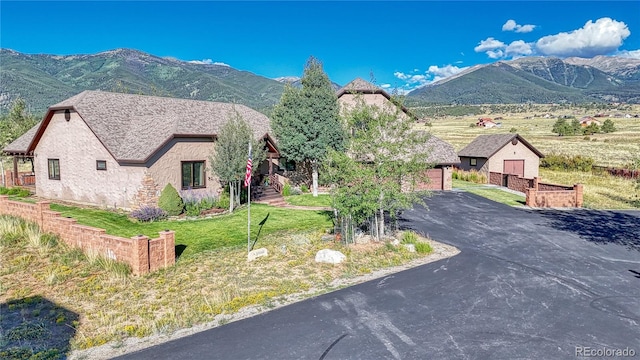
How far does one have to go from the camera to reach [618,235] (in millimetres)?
18281

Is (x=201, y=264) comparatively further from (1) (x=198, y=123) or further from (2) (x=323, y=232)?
(1) (x=198, y=123)

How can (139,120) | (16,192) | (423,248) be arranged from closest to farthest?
(423,248) < (139,120) < (16,192)

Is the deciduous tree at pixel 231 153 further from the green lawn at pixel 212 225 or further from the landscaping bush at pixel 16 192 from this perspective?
the landscaping bush at pixel 16 192

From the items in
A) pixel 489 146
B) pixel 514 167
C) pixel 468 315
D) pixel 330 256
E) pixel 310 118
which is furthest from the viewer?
pixel 489 146

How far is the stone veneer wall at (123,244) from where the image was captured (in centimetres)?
1304

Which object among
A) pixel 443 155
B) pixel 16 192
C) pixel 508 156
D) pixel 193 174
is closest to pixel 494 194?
pixel 443 155

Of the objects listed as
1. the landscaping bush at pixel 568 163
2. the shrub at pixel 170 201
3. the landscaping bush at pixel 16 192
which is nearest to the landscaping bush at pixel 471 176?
the landscaping bush at pixel 568 163

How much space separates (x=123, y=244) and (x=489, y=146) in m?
34.7

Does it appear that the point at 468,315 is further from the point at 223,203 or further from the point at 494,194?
the point at 494,194

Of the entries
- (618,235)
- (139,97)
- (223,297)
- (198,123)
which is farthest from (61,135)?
(618,235)

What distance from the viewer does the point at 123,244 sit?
13398 mm

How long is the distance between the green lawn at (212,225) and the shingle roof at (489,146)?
22.4m

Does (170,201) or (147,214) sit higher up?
(170,201)

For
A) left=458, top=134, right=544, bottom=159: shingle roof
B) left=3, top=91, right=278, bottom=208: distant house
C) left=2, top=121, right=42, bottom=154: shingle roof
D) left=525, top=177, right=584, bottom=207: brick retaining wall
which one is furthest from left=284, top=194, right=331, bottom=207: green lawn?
left=458, top=134, right=544, bottom=159: shingle roof
